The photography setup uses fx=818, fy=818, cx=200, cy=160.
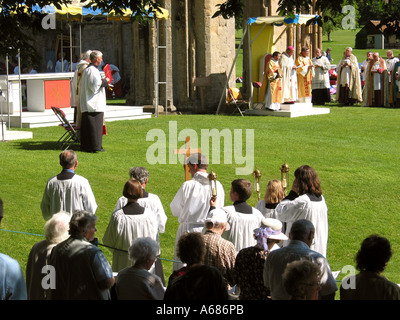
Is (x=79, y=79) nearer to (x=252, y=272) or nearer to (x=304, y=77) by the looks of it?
(x=304, y=77)

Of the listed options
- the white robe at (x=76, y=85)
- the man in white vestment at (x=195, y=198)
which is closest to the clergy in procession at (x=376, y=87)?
the white robe at (x=76, y=85)

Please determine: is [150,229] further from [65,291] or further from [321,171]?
[321,171]

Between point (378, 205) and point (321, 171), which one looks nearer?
point (378, 205)

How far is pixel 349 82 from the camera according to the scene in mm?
26641

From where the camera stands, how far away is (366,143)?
58.5ft

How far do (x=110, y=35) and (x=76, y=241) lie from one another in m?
28.9

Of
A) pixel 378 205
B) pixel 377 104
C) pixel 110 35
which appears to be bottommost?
pixel 378 205

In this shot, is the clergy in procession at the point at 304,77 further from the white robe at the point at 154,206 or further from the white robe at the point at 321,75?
the white robe at the point at 154,206

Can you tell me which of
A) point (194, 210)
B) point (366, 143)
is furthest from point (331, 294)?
point (366, 143)

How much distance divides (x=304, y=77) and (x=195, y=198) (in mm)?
16805

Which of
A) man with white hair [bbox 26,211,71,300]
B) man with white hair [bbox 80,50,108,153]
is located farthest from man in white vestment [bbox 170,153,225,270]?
man with white hair [bbox 80,50,108,153]

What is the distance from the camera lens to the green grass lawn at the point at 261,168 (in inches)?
440

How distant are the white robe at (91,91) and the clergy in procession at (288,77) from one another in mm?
8523

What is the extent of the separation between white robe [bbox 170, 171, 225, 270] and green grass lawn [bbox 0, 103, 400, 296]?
1183mm
